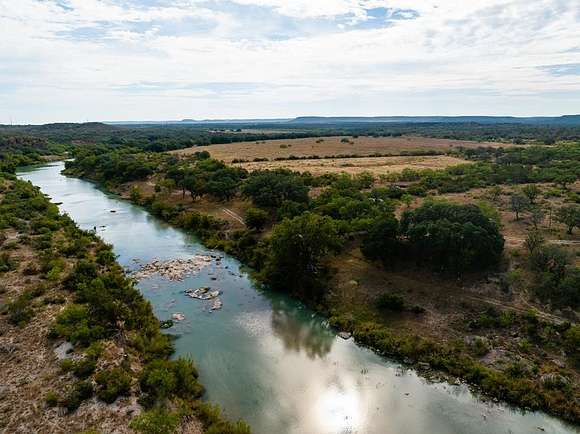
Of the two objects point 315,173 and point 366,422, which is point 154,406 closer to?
point 366,422

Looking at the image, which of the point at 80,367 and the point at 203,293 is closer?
the point at 80,367

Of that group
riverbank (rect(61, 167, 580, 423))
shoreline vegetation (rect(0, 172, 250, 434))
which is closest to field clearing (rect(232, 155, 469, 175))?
riverbank (rect(61, 167, 580, 423))

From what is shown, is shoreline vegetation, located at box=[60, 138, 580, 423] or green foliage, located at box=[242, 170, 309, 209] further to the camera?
green foliage, located at box=[242, 170, 309, 209]

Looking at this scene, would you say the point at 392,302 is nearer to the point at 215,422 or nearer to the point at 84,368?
the point at 215,422

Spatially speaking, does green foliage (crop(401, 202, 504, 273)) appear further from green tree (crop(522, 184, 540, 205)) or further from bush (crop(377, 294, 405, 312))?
green tree (crop(522, 184, 540, 205))

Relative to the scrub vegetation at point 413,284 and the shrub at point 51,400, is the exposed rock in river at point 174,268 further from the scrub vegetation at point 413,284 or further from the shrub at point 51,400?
the shrub at point 51,400

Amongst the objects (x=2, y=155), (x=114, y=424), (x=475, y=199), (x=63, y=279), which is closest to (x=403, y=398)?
(x=114, y=424)

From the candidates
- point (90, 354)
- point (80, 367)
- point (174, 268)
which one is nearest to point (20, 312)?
point (90, 354)
